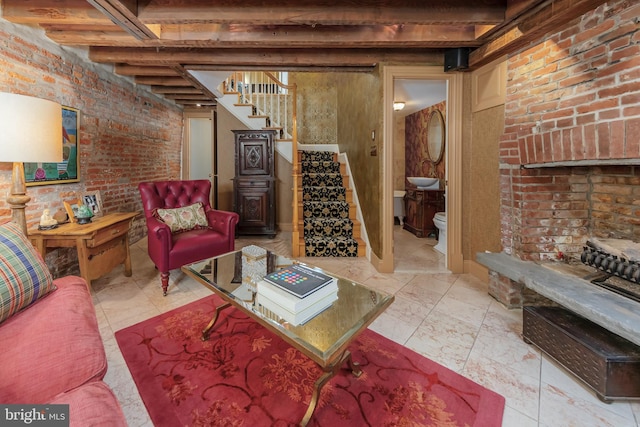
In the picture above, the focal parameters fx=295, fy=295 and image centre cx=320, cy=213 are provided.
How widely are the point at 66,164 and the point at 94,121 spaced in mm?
711

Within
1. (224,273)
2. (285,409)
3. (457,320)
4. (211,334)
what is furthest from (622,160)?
(211,334)

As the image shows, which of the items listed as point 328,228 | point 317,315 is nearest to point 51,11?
point 317,315

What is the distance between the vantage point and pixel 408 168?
6.23 metres

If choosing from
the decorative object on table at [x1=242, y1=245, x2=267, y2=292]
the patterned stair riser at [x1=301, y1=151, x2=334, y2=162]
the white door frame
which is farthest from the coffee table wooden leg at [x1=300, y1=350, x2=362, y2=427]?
the patterned stair riser at [x1=301, y1=151, x2=334, y2=162]

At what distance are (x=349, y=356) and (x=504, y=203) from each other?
1.91 metres

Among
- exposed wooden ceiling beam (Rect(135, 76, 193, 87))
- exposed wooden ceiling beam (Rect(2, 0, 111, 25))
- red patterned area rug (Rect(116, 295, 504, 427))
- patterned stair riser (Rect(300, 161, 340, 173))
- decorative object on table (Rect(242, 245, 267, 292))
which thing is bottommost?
red patterned area rug (Rect(116, 295, 504, 427))

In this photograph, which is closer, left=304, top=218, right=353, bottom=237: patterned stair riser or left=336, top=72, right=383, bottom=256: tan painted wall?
left=336, top=72, right=383, bottom=256: tan painted wall

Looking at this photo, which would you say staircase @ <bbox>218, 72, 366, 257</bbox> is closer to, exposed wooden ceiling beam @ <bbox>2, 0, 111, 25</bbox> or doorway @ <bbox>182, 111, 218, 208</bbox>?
doorway @ <bbox>182, 111, 218, 208</bbox>

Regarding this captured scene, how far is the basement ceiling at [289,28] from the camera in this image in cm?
220

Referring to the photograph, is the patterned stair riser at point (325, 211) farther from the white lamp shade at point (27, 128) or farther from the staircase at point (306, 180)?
the white lamp shade at point (27, 128)

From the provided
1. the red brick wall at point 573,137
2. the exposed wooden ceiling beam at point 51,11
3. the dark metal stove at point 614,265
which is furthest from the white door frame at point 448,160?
the exposed wooden ceiling beam at point 51,11

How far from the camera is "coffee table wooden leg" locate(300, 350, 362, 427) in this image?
133 centimetres

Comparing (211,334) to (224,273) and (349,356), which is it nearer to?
(224,273)

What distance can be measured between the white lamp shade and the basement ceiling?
0.78 meters
